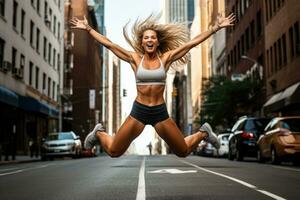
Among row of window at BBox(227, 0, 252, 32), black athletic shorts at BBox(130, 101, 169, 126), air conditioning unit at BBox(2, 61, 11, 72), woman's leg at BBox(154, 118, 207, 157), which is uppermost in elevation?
row of window at BBox(227, 0, 252, 32)

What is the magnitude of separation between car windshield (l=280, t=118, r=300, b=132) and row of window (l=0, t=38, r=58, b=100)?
21.6m

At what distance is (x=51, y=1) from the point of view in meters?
56.4

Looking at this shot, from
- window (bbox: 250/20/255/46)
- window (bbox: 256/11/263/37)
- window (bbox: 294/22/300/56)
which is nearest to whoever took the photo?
window (bbox: 294/22/300/56)

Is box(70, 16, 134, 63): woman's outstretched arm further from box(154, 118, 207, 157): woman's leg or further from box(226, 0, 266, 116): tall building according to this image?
box(226, 0, 266, 116): tall building

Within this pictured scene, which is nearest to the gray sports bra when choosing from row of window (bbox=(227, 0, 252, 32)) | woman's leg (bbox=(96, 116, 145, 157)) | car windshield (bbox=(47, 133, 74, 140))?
woman's leg (bbox=(96, 116, 145, 157))

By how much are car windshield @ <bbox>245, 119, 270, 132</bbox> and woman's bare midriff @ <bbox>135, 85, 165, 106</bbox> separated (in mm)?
18285

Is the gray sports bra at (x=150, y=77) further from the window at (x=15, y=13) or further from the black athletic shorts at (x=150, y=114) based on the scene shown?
the window at (x=15, y=13)

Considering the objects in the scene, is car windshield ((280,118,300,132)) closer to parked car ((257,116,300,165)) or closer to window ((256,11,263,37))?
parked car ((257,116,300,165))

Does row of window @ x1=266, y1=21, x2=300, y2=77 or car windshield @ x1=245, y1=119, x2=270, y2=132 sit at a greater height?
row of window @ x1=266, y1=21, x2=300, y2=77

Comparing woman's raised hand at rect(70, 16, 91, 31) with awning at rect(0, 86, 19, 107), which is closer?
woman's raised hand at rect(70, 16, 91, 31)

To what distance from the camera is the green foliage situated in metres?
44.1

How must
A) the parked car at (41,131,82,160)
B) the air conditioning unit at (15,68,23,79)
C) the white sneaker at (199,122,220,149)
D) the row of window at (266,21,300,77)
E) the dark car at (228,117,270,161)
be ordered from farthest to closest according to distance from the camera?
the air conditioning unit at (15,68,23,79), the row of window at (266,21,300,77), the parked car at (41,131,82,160), the dark car at (228,117,270,161), the white sneaker at (199,122,220,149)

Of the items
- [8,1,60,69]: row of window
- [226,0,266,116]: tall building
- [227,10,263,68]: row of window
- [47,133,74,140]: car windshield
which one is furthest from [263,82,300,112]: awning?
[8,1,60,69]: row of window

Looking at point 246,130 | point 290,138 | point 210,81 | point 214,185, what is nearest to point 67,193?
point 214,185
